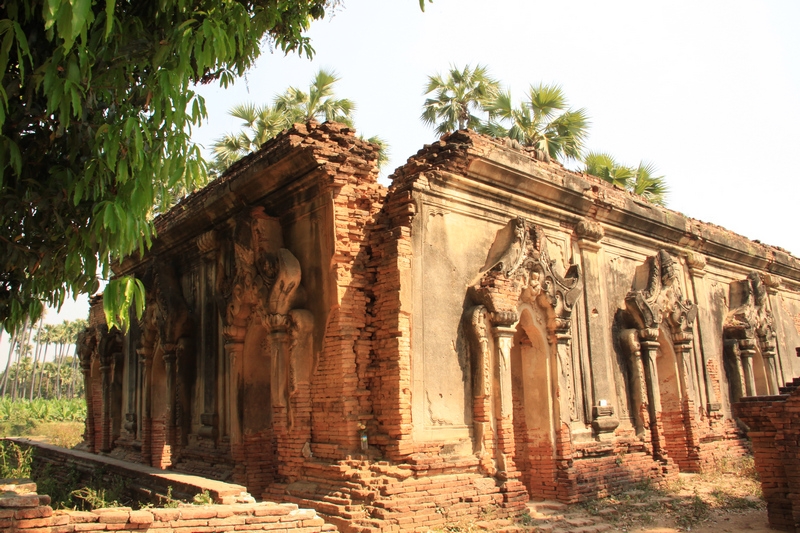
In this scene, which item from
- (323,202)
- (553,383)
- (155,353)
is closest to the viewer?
(323,202)

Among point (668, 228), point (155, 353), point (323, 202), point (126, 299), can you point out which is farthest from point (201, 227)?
point (668, 228)

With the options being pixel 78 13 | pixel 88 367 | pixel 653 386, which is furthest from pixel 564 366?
pixel 88 367

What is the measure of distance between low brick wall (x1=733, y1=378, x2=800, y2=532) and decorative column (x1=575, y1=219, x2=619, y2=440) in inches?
99.4

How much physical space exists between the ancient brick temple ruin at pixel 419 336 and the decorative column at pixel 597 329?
0.04m

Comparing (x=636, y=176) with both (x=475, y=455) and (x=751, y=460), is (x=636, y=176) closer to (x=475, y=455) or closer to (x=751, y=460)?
(x=751, y=460)

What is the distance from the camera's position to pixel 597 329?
40.4 ft

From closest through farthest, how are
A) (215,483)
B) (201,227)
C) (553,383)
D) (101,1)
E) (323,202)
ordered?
(101,1) < (215,483) < (323,202) < (553,383) < (201,227)

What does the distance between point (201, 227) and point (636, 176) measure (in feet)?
41.1

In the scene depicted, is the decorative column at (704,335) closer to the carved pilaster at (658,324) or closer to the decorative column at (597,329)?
the carved pilaster at (658,324)

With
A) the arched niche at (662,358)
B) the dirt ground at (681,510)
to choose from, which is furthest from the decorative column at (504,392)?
the arched niche at (662,358)

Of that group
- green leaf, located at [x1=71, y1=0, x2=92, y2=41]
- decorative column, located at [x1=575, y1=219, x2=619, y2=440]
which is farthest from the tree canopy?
decorative column, located at [x1=575, y1=219, x2=619, y2=440]

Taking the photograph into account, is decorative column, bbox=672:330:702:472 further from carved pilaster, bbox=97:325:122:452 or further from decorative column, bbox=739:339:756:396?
carved pilaster, bbox=97:325:122:452

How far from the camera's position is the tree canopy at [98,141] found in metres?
4.42

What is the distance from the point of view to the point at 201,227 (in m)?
12.8
